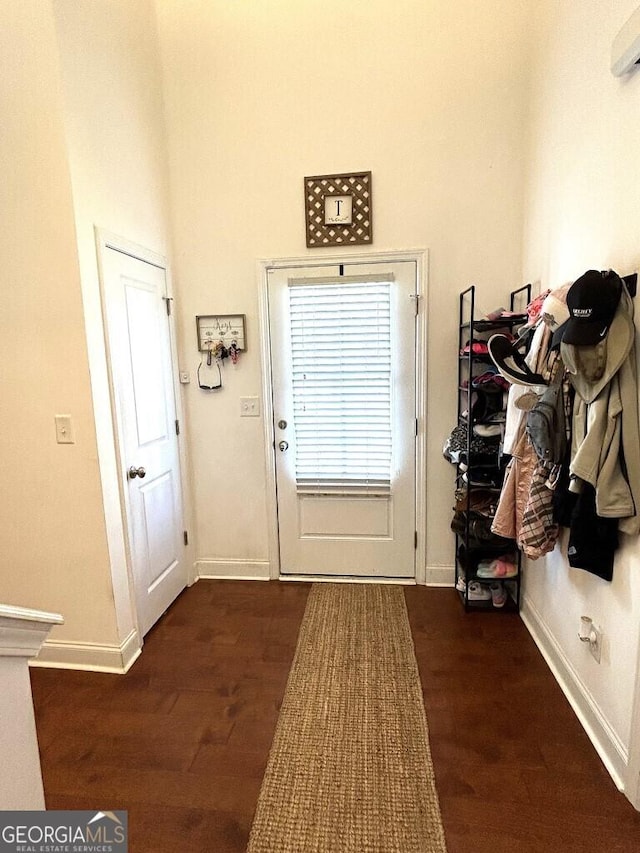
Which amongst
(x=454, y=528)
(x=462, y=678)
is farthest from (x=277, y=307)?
(x=462, y=678)

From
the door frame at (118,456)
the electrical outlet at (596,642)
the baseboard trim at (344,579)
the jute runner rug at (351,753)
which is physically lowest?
the jute runner rug at (351,753)

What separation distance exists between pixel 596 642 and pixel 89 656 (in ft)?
7.63

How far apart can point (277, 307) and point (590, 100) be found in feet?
5.86

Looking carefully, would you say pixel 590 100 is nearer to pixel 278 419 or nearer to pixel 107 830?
pixel 278 419

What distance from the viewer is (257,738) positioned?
1789mm

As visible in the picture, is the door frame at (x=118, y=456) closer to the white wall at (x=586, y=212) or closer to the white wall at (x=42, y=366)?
the white wall at (x=42, y=366)

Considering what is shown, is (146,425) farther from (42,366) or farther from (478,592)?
(478,592)

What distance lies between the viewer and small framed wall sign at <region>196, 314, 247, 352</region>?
2865mm

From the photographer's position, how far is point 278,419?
9.59 ft

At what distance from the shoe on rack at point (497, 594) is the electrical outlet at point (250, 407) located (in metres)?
1.79

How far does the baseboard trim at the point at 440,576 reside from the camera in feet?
9.56

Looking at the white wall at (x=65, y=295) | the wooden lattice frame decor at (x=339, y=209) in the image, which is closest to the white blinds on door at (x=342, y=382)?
the wooden lattice frame decor at (x=339, y=209)

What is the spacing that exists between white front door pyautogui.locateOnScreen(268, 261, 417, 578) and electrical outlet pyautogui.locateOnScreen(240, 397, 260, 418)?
0.45 ft

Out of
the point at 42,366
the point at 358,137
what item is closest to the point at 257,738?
the point at 42,366
